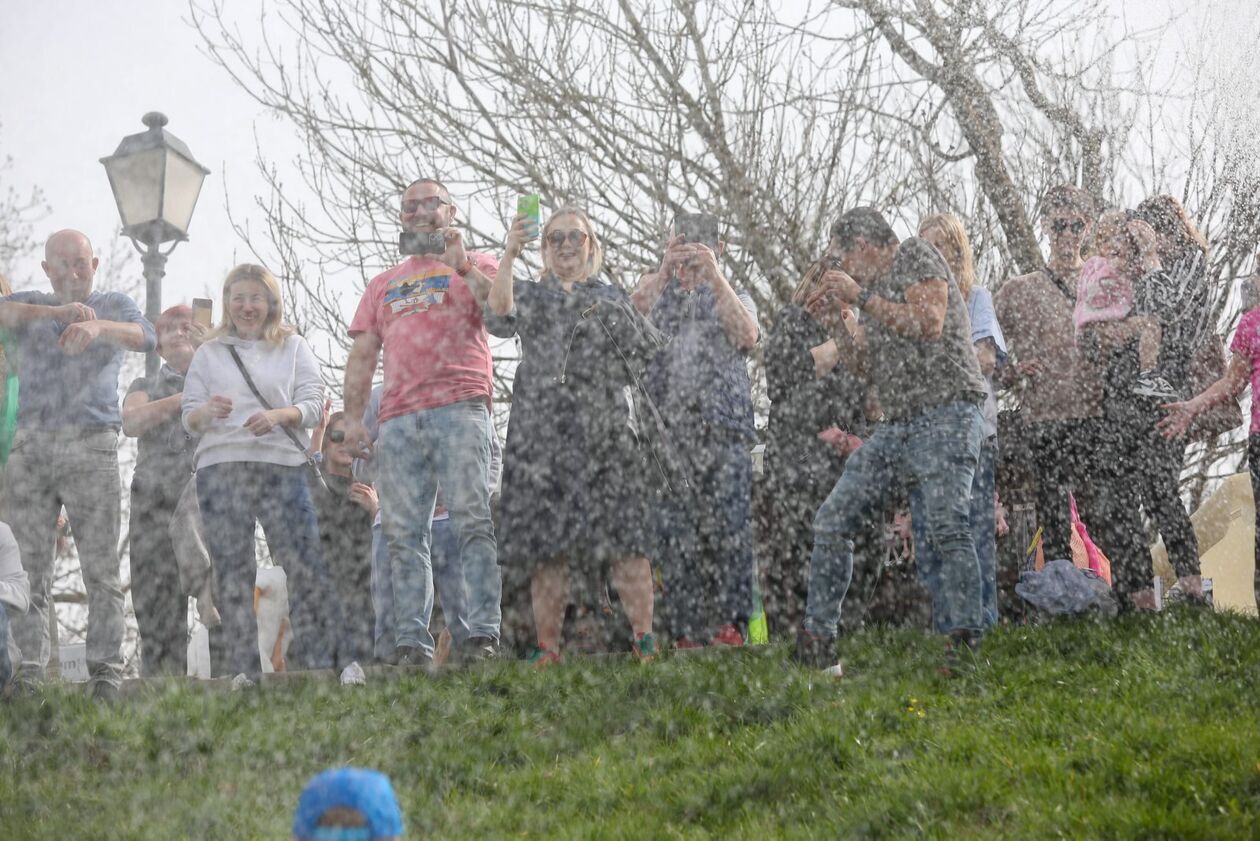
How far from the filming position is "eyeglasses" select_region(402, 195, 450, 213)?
6.50 meters

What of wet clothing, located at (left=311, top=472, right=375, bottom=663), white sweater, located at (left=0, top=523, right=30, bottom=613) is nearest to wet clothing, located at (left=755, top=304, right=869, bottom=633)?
wet clothing, located at (left=311, top=472, right=375, bottom=663)

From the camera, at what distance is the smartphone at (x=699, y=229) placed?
6949 millimetres

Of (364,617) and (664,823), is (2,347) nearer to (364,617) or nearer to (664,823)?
(364,617)

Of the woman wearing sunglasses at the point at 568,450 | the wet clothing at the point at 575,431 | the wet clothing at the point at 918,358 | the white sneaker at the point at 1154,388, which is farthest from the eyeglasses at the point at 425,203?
the white sneaker at the point at 1154,388

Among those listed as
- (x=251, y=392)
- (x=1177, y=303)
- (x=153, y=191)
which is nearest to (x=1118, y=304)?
(x=1177, y=303)

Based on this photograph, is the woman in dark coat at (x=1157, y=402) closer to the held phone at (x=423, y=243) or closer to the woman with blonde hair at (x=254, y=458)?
the held phone at (x=423, y=243)

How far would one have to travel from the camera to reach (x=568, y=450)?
636 centimetres

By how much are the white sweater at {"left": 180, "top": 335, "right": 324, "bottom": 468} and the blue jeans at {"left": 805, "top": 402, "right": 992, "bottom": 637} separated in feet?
8.56

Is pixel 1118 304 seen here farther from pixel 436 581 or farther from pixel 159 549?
pixel 159 549

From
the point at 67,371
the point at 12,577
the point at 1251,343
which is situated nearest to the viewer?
the point at 12,577

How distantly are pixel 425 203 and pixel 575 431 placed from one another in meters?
1.37

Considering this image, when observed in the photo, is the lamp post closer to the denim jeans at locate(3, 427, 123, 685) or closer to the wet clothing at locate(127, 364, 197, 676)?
the wet clothing at locate(127, 364, 197, 676)

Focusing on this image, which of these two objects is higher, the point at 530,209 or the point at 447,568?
the point at 530,209

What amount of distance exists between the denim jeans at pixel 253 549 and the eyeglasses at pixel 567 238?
1704 millimetres
